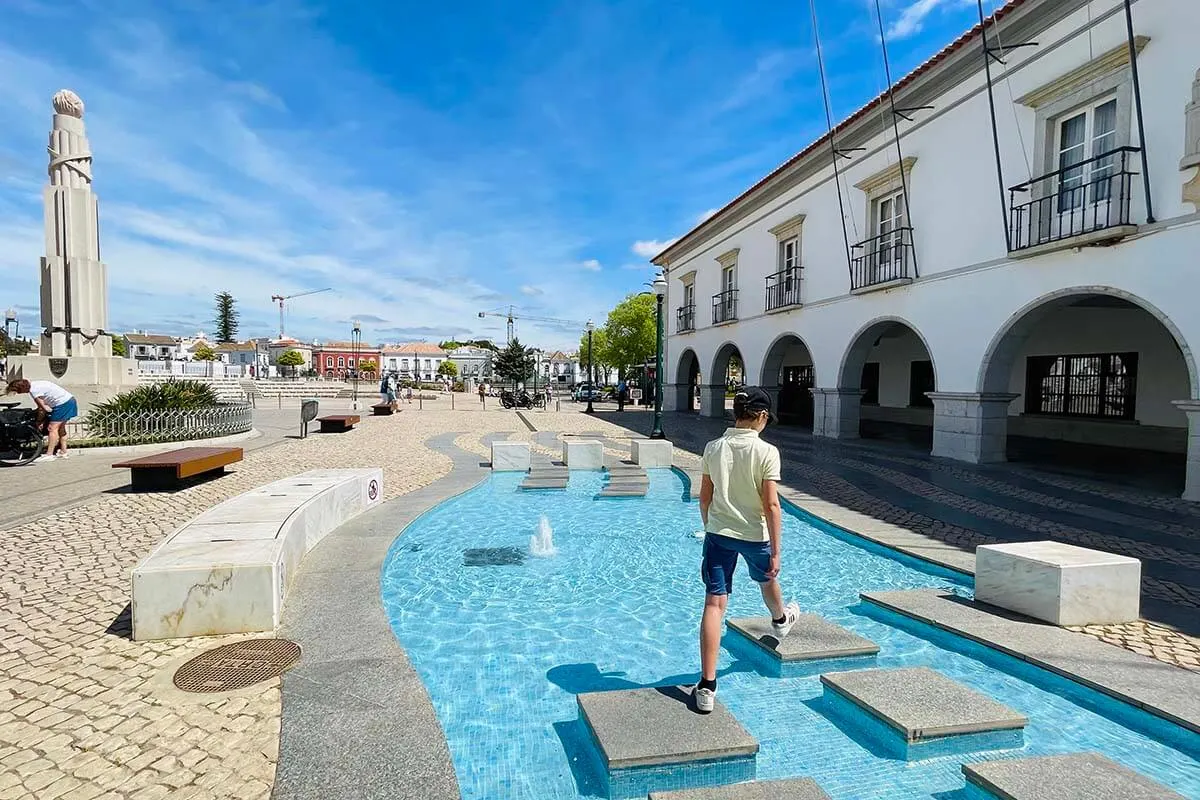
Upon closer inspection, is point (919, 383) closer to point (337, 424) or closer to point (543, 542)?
point (543, 542)

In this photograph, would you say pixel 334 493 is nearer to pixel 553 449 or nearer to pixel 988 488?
pixel 553 449

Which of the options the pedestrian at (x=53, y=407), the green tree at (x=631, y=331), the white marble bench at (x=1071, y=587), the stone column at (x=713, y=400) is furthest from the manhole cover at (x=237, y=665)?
the green tree at (x=631, y=331)

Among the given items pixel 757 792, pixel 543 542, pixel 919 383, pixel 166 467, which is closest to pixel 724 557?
pixel 757 792

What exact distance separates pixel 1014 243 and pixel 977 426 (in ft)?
12.3

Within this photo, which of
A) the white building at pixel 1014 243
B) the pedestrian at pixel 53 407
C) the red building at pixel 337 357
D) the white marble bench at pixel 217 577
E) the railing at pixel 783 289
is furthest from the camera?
the red building at pixel 337 357

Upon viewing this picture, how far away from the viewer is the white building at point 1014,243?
923 centimetres

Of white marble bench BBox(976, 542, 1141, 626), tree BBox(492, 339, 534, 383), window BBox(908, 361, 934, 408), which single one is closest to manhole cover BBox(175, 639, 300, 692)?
white marble bench BBox(976, 542, 1141, 626)

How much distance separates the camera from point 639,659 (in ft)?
13.8

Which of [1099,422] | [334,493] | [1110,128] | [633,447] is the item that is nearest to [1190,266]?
[1110,128]

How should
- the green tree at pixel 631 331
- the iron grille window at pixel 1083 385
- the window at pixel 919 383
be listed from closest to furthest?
the iron grille window at pixel 1083 385 → the window at pixel 919 383 → the green tree at pixel 631 331

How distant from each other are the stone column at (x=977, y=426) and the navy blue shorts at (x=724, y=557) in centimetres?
1060

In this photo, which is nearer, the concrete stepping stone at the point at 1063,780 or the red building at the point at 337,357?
the concrete stepping stone at the point at 1063,780

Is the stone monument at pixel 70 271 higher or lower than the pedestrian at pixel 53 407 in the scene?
higher

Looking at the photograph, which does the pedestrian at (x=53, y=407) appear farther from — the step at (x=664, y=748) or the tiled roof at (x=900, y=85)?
the tiled roof at (x=900, y=85)
